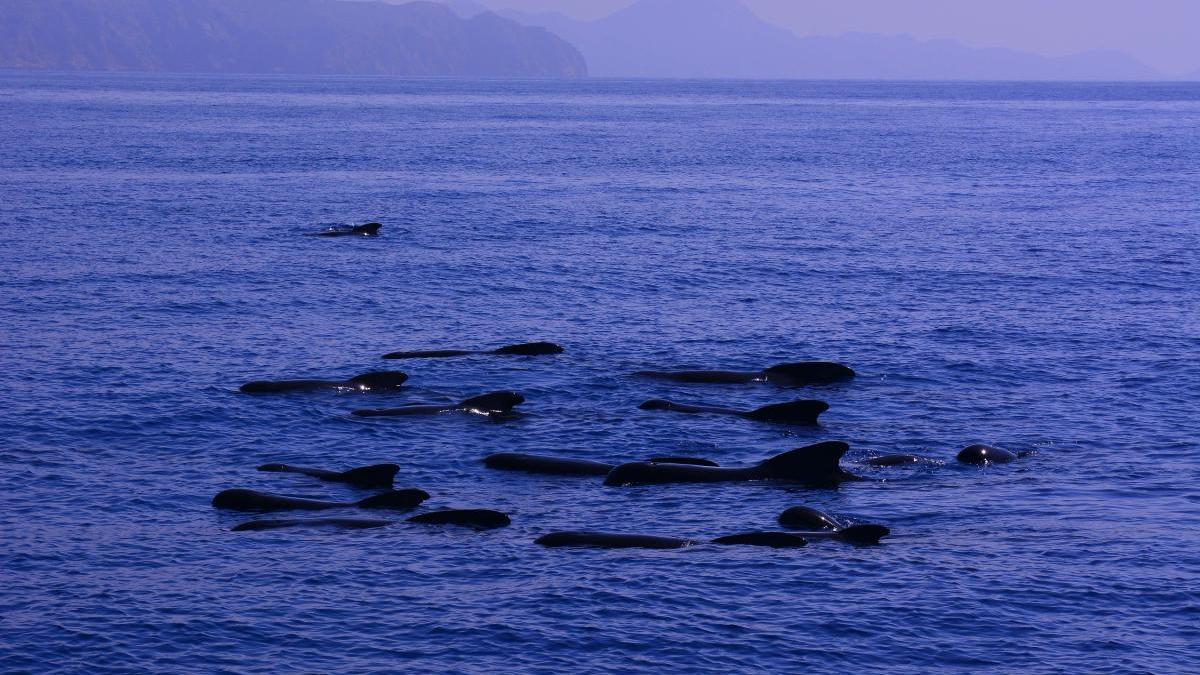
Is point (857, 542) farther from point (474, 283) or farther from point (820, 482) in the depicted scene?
point (474, 283)

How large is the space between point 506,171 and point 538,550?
7243 cm

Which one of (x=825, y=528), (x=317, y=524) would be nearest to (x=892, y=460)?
(x=825, y=528)

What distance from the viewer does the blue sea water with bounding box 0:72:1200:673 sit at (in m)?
20.0

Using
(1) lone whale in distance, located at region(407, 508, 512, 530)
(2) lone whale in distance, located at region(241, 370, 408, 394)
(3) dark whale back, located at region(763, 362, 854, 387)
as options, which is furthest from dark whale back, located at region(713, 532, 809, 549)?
(2) lone whale in distance, located at region(241, 370, 408, 394)

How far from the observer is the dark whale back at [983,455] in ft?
92.4

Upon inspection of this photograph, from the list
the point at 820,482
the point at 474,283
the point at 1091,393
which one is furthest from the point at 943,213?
the point at 820,482

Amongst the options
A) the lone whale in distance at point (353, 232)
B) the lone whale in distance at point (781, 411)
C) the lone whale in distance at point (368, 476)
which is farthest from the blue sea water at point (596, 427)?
the lone whale in distance at point (353, 232)

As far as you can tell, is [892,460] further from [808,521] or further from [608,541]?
[608,541]

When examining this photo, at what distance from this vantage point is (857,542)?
76.8ft

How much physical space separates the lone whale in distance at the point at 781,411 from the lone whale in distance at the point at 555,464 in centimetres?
380

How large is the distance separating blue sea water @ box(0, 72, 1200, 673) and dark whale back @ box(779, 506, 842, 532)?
80cm

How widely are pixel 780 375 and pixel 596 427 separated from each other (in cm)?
598

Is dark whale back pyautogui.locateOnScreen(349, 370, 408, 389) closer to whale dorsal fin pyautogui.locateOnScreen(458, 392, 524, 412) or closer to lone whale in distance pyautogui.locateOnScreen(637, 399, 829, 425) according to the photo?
whale dorsal fin pyautogui.locateOnScreen(458, 392, 524, 412)

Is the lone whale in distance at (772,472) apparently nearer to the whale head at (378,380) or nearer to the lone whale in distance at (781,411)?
the lone whale in distance at (781,411)
